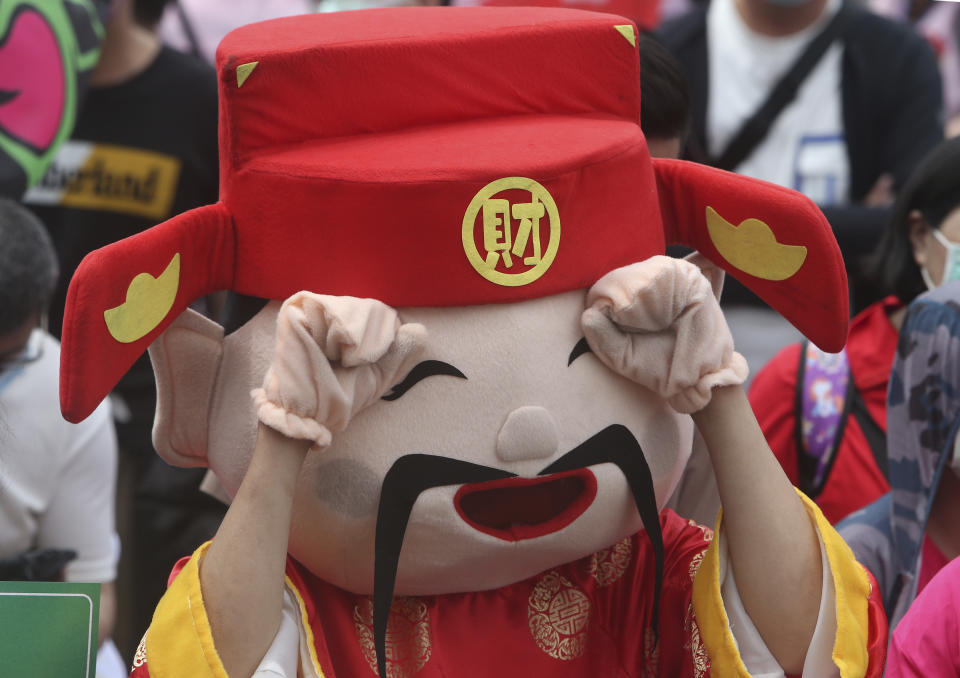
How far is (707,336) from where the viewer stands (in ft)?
5.37

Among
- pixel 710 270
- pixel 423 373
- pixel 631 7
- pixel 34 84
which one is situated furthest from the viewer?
pixel 631 7

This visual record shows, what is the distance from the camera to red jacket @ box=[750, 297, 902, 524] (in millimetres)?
2436

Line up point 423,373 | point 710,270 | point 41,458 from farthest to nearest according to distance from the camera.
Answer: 1. point 41,458
2. point 710,270
3. point 423,373

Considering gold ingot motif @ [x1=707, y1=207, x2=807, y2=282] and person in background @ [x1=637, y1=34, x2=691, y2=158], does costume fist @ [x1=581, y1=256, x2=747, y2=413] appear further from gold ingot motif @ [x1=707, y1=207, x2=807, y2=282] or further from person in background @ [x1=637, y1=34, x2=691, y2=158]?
person in background @ [x1=637, y1=34, x2=691, y2=158]

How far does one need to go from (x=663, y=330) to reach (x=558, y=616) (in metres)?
0.44

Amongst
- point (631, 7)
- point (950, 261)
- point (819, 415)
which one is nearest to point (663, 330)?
point (819, 415)

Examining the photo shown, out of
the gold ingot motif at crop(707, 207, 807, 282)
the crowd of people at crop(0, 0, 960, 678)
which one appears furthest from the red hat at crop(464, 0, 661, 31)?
the gold ingot motif at crop(707, 207, 807, 282)

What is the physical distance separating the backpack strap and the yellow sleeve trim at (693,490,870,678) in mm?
667

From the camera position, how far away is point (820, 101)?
10.8ft

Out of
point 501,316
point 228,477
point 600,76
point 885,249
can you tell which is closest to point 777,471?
point 501,316

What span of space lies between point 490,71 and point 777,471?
625 mm

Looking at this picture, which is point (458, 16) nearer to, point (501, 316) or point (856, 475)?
point (501, 316)

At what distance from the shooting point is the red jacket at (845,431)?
7.99 feet

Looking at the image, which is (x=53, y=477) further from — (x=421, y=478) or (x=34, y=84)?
(x=421, y=478)
